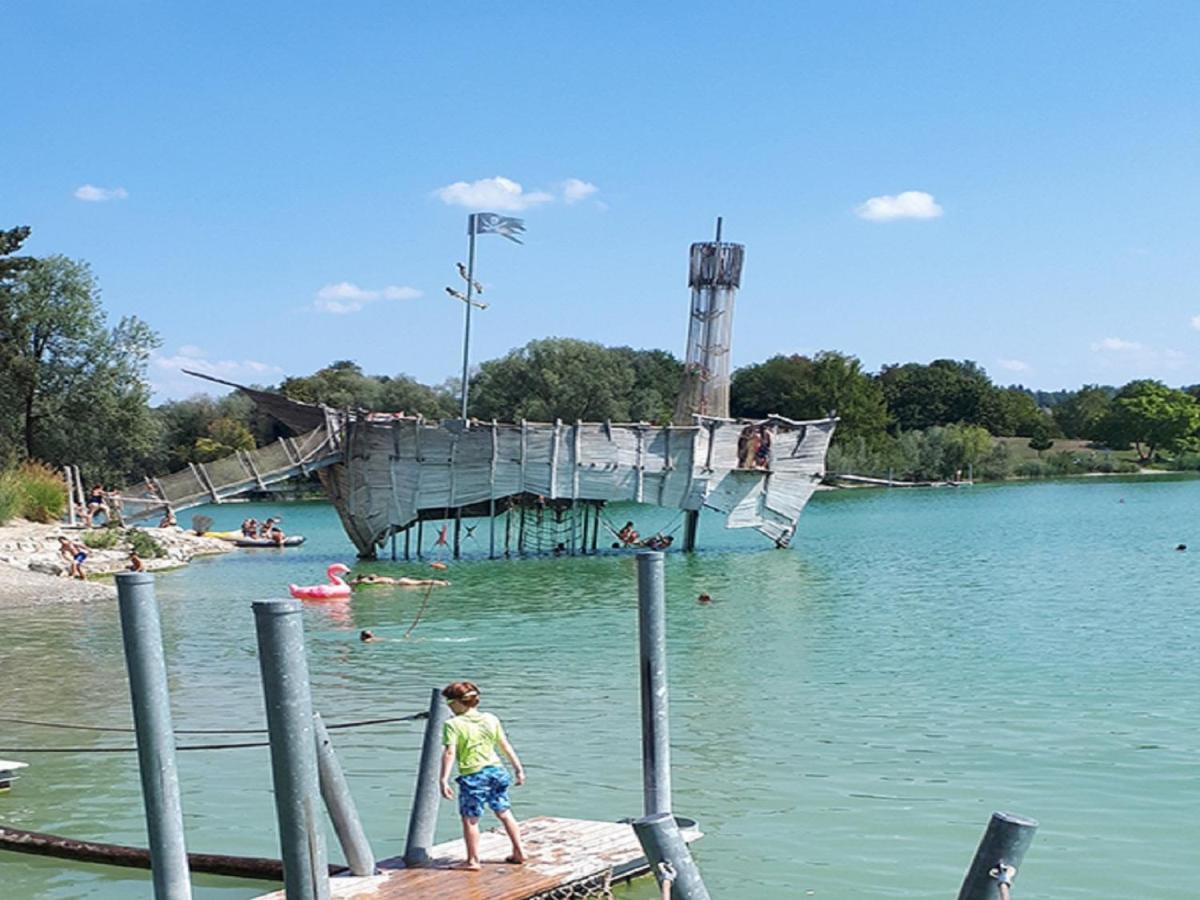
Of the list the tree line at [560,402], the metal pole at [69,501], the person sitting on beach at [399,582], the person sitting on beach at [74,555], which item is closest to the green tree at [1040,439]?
the tree line at [560,402]

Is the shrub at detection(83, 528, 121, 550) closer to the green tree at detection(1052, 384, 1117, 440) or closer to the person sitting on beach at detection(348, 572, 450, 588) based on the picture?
the person sitting on beach at detection(348, 572, 450, 588)

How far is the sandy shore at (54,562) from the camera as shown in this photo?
3191cm

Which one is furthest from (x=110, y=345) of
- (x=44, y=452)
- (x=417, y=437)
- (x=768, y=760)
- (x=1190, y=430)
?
(x=1190, y=430)

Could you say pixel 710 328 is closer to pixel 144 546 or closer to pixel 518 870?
pixel 144 546

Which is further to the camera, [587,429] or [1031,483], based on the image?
[1031,483]

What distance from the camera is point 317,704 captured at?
1884 centimetres

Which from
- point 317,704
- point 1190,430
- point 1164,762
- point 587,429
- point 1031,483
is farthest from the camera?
point 1190,430

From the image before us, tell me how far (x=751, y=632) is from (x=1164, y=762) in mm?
12014

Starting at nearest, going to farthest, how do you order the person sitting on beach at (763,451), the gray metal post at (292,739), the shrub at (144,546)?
1. the gray metal post at (292,739)
2. the shrub at (144,546)
3. the person sitting on beach at (763,451)

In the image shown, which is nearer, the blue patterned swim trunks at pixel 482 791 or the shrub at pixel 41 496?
the blue patterned swim trunks at pixel 482 791

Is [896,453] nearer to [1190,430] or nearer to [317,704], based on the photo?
[1190,430]

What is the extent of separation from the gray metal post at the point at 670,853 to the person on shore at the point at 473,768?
300 centimetres

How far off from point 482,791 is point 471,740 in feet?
1.14

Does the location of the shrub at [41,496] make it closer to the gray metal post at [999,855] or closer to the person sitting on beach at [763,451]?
the person sitting on beach at [763,451]
